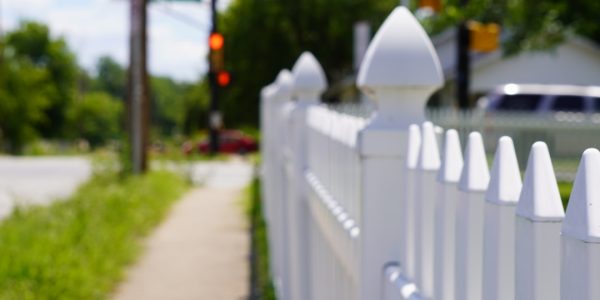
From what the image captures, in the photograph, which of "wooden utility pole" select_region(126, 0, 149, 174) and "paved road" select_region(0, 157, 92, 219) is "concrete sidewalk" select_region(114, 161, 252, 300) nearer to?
"paved road" select_region(0, 157, 92, 219)

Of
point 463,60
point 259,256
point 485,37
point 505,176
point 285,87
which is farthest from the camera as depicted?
point 463,60

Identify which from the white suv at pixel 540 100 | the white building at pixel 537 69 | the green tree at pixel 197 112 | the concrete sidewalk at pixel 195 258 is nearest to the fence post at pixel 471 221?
the concrete sidewalk at pixel 195 258

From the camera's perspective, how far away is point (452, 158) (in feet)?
6.25

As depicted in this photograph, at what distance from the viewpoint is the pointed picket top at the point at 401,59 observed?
2.50 meters

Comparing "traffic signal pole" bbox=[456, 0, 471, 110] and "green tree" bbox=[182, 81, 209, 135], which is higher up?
"traffic signal pole" bbox=[456, 0, 471, 110]

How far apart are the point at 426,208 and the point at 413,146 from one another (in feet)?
0.56

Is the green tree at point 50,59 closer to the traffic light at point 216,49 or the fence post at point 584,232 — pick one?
the traffic light at point 216,49

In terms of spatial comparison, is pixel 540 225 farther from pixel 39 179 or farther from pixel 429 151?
pixel 39 179

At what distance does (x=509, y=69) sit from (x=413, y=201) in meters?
27.2

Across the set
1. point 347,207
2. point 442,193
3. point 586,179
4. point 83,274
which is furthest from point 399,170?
point 83,274

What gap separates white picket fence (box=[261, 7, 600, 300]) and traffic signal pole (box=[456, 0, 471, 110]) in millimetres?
11228

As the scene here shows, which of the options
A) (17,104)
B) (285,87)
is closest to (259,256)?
(285,87)

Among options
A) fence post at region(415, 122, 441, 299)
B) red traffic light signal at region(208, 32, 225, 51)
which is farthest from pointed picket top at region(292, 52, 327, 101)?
red traffic light signal at region(208, 32, 225, 51)

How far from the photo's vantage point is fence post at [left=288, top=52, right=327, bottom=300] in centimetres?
464
